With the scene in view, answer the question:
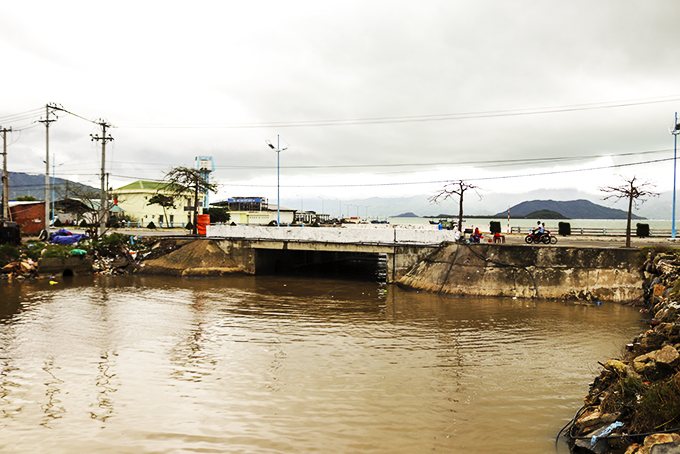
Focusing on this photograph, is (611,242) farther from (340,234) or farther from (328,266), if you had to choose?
(328,266)

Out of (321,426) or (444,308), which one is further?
(444,308)

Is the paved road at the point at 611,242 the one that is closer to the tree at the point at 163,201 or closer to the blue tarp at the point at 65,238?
the blue tarp at the point at 65,238

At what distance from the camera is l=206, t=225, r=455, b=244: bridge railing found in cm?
2861

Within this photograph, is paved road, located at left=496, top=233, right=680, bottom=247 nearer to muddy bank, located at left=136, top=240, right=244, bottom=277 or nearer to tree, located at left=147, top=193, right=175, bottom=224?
muddy bank, located at left=136, top=240, right=244, bottom=277

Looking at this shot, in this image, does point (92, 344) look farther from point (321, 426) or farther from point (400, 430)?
point (400, 430)

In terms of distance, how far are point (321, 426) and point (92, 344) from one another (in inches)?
409

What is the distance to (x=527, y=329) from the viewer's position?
57.1 feet

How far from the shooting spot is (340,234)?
31.1 meters

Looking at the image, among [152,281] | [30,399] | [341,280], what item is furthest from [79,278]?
[30,399]

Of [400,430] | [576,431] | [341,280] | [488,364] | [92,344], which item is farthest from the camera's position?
[341,280]

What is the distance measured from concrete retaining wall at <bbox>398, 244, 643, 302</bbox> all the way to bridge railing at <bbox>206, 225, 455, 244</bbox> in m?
1.62

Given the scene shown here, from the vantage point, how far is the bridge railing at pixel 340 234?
93.9 ft

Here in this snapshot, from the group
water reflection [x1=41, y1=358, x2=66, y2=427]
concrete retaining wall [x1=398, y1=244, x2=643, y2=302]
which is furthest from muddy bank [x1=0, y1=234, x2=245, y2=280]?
water reflection [x1=41, y1=358, x2=66, y2=427]

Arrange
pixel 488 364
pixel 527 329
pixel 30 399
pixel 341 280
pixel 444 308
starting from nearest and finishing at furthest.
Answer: pixel 30 399
pixel 488 364
pixel 527 329
pixel 444 308
pixel 341 280
